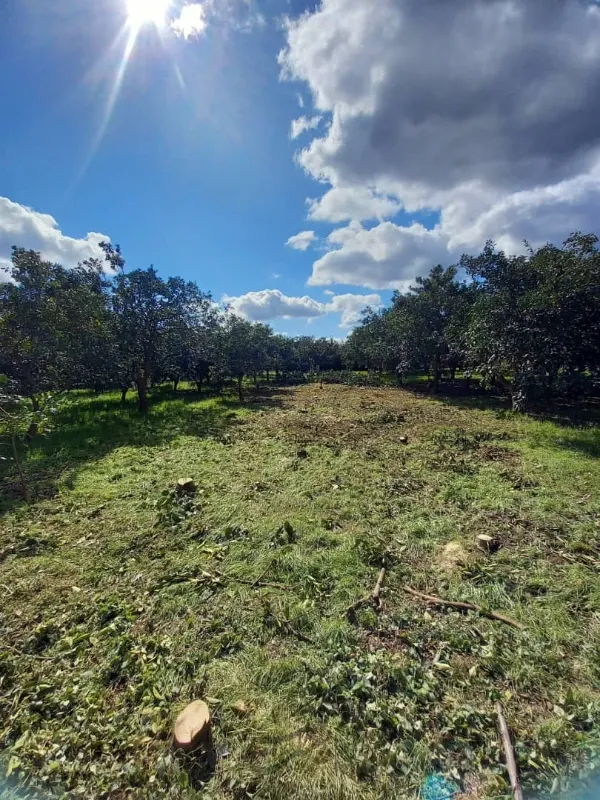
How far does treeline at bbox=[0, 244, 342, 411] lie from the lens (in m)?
10.2

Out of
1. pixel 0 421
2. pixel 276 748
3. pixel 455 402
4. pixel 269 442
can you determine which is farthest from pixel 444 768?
pixel 455 402

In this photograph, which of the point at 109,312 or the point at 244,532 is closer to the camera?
the point at 244,532

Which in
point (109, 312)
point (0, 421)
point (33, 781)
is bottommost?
point (33, 781)

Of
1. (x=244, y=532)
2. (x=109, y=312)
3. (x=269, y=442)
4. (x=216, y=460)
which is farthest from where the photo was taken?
(x=109, y=312)

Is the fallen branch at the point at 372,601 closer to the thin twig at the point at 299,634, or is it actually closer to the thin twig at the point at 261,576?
the thin twig at the point at 299,634

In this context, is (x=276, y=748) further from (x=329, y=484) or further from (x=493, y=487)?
(x=493, y=487)

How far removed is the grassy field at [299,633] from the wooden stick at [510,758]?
67 millimetres

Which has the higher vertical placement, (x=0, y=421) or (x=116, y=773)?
(x=0, y=421)

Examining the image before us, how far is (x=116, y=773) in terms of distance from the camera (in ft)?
6.63

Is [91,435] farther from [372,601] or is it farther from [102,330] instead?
[372,601]

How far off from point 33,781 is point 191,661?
1.05 meters

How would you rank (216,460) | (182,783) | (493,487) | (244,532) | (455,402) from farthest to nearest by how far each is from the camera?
1. (455,402)
2. (216,460)
3. (493,487)
4. (244,532)
5. (182,783)

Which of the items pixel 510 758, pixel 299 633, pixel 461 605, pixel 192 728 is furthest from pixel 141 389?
pixel 510 758

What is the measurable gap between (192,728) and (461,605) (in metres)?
2.65
